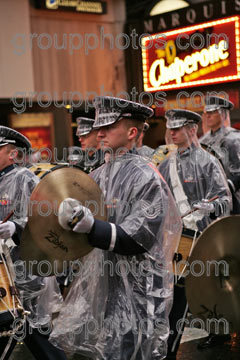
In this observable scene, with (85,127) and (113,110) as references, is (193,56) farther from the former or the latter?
(113,110)

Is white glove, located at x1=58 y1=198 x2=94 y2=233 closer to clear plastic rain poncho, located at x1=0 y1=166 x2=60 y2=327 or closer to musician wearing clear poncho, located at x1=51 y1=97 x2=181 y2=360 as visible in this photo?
musician wearing clear poncho, located at x1=51 y1=97 x2=181 y2=360

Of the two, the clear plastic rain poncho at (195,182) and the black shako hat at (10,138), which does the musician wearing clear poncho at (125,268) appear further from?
the clear plastic rain poncho at (195,182)

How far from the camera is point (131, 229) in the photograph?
3.07m

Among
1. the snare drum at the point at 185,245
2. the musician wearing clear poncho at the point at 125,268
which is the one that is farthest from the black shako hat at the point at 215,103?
the musician wearing clear poncho at the point at 125,268

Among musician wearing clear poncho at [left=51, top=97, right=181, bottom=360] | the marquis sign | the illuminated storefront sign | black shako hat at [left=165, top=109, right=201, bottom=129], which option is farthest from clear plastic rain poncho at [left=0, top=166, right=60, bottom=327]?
the marquis sign

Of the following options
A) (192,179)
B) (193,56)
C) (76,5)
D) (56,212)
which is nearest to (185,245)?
(192,179)

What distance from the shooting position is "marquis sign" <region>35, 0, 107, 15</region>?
37.1 feet

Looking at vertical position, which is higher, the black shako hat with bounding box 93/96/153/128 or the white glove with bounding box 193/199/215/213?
the black shako hat with bounding box 93/96/153/128

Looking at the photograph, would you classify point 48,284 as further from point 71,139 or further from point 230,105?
point 71,139

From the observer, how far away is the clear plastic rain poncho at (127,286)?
3143 mm

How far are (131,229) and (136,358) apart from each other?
2.03ft

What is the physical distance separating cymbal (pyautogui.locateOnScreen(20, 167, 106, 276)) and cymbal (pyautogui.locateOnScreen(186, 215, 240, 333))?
783 millimetres

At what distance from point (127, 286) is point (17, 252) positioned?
49.4 inches

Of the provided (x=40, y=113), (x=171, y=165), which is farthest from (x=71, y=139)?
(x=171, y=165)
